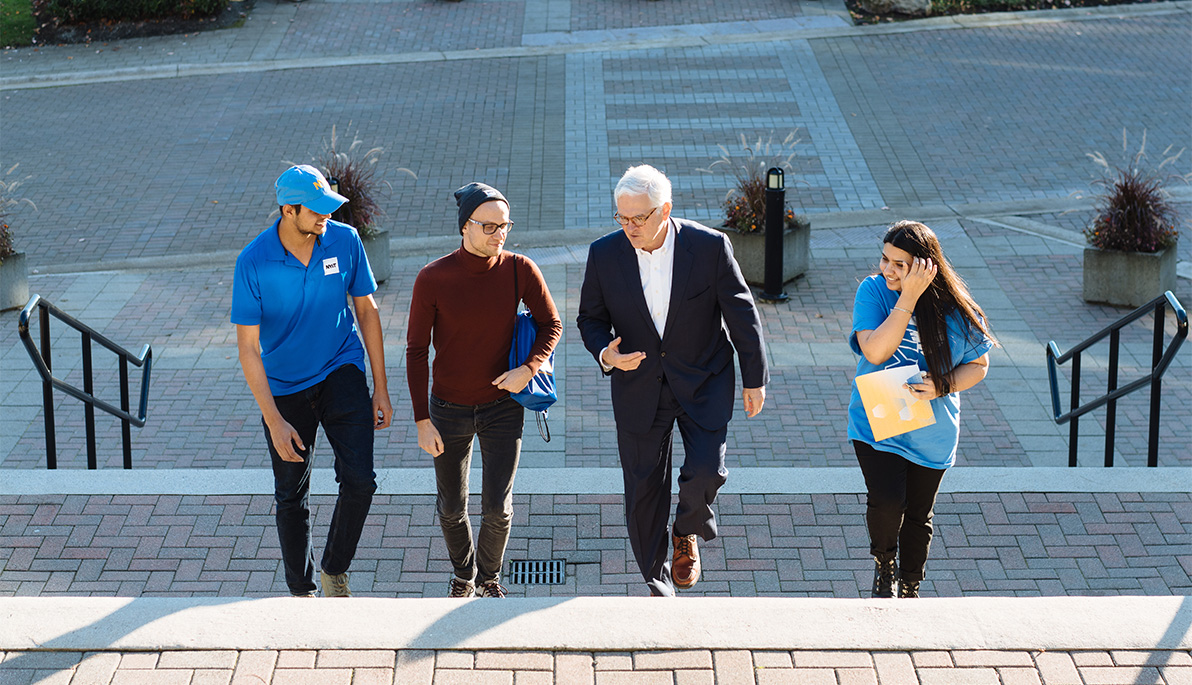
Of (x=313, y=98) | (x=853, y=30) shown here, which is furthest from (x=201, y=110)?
(x=853, y=30)

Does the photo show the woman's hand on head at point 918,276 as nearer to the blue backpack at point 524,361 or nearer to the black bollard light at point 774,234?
the blue backpack at point 524,361

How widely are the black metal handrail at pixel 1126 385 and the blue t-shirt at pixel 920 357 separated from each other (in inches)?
84.8

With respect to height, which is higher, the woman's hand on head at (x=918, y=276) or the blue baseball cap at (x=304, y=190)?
the blue baseball cap at (x=304, y=190)

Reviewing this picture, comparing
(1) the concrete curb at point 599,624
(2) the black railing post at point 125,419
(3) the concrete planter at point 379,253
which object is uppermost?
(1) the concrete curb at point 599,624

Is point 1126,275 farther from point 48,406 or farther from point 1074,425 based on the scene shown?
point 48,406

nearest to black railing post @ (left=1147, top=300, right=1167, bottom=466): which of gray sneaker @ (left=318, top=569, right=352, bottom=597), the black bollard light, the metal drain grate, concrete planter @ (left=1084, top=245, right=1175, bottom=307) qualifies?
concrete planter @ (left=1084, top=245, right=1175, bottom=307)

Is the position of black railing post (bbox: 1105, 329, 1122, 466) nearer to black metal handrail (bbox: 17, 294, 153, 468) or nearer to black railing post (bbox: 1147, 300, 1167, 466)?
black railing post (bbox: 1147, 300, 1167, 466)

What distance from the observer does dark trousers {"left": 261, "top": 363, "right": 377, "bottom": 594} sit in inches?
181

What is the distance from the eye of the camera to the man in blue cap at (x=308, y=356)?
14.3 ft

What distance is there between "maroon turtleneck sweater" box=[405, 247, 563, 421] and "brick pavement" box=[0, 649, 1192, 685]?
41.0 inches

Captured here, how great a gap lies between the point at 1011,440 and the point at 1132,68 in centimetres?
1244

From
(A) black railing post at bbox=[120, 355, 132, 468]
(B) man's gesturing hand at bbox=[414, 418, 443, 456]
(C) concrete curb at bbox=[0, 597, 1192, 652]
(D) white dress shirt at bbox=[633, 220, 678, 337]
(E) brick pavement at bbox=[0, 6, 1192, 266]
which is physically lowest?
(E) brick pavement at bbox=[0, 6, 1192, 266]

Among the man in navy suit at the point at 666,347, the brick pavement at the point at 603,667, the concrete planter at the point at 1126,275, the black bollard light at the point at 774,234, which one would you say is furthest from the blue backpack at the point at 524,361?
the concrete planter at the point at 1126,275

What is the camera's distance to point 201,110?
53.7ft
